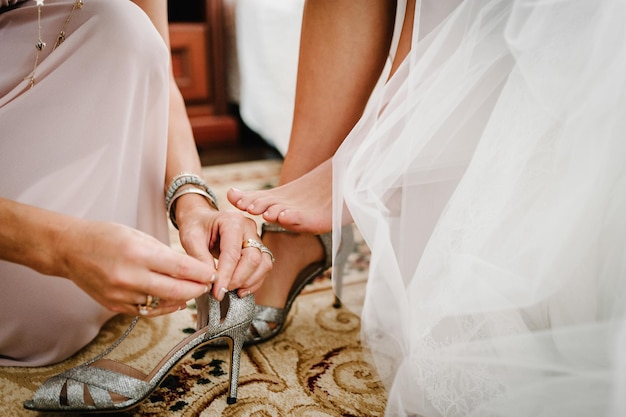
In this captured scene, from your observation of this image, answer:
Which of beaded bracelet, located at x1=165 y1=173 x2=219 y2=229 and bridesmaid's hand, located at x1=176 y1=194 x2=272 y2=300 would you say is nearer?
bridesmaid's hand, located at x1=176 y1=194 x2=272 y2=300

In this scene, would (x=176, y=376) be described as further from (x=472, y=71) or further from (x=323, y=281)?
(x=472, y=71)

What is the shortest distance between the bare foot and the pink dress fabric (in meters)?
0.15

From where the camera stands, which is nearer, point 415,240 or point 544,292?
point 544,292

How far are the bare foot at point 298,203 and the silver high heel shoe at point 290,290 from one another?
63 mm

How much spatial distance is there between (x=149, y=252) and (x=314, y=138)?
411 millimetres

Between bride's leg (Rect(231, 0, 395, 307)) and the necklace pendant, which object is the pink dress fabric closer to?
the necklace pendant

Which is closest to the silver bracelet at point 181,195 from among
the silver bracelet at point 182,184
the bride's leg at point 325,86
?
the silver bracelet at point 182,184

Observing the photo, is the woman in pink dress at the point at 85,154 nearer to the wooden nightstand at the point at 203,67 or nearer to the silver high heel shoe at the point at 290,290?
the silver high heel shoe at the point at 290,290

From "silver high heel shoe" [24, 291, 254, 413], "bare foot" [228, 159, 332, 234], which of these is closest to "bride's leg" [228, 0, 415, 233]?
"bare foot" [228, 159, 332, 234]

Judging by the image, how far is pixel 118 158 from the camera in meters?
0.72

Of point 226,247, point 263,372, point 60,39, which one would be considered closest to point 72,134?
point 60,39

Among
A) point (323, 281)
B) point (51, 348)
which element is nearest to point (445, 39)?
point (323, 281)

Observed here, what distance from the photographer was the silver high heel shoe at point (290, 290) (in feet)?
2.43

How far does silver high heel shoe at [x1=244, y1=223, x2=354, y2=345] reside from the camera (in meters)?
0.74
